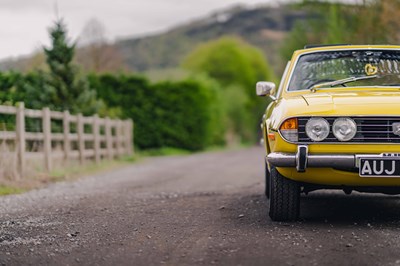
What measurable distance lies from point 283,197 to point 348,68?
1.85m

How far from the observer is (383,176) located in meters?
5.27

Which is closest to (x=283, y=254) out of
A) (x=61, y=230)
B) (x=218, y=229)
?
(x=218, y=229)

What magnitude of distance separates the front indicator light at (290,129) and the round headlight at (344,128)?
1.02 feet

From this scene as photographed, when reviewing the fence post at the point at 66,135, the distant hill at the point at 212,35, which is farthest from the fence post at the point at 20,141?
the distant hill at the point at 212,35

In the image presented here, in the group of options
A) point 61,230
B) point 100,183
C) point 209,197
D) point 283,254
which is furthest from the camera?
point 100,183

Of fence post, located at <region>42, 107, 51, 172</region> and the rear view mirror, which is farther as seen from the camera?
fence post, located at <region>42, 107, 51, 172</region>

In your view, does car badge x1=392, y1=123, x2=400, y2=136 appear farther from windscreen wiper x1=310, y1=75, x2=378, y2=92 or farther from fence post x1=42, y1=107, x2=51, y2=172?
fence post x1=42, y1=107, x2=51, y2=172

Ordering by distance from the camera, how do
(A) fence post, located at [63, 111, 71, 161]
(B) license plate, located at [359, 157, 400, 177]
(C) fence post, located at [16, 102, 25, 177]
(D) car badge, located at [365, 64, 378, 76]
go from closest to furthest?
(B) license plate, located at [359, 157, 400, 177]
(D) car badge, located at [365, 64, 378, 76]
(C) fence post, located at [16, 102, 25, 177]
(A) fence post, located at [63, 111, 71, 161]

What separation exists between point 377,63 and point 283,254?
3127 mm

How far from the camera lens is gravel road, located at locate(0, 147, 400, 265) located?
4.41 meters

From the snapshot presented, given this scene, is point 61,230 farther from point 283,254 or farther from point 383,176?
point 383,176

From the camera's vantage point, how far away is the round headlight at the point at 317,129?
5379 mm

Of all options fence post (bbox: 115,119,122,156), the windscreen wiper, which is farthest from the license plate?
fence post (bbox: 115,119,122,156)

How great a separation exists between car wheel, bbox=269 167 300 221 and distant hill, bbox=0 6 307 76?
100 metres
